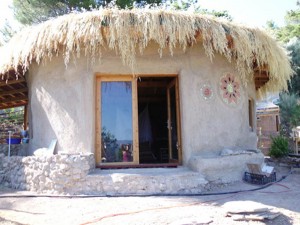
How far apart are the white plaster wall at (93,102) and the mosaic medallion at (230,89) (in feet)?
0.39

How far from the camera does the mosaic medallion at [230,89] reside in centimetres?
622

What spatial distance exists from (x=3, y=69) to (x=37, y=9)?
791 cm

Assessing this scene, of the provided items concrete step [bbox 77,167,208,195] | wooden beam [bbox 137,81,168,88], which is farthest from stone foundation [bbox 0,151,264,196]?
wooden beam [bbox 137,81,168,88]

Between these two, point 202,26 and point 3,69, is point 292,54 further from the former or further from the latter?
point 3,69

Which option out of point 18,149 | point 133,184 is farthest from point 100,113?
point 18,149

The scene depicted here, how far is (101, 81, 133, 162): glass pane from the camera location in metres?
5.94

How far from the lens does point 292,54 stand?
30.4 feet

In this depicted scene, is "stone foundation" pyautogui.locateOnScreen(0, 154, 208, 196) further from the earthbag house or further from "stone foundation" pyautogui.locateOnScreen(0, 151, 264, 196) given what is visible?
the earthbag house

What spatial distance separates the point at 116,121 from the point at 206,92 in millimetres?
1828

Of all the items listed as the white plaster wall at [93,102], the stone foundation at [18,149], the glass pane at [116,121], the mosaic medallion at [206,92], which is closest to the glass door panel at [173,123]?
the white plaster wall at [93,102]

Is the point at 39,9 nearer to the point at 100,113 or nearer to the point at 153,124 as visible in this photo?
the point at 153,124

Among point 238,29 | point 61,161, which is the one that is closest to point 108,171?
point 61,161

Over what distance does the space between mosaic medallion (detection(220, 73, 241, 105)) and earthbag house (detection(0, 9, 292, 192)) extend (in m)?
0.02

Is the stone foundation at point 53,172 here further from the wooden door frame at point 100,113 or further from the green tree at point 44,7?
the green tree at point 44,7
